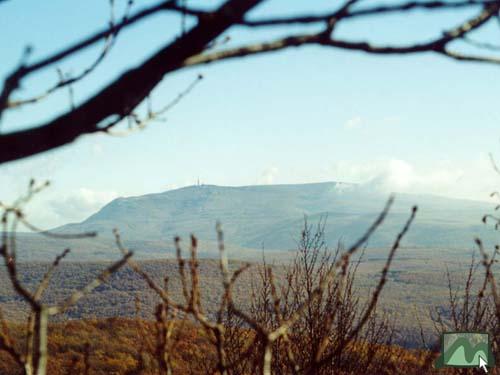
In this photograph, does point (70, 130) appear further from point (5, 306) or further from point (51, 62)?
point (5, 306)

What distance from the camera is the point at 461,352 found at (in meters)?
4.08

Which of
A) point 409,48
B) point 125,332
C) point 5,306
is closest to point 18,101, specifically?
point 409,48

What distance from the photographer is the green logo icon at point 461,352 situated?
12.3ft

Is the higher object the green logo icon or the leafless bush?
the leafless bush

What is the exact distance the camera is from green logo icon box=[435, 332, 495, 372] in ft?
12.3

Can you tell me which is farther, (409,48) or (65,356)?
(65,356)

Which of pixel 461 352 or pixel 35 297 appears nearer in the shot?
pixel 35 297

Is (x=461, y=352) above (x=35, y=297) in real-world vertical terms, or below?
below

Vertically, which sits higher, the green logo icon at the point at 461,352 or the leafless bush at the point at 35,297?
the leafless bush at the point at 35,297

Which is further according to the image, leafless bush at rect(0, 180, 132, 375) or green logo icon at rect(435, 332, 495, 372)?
green logo icon at rect(435, 332, 495, 372)

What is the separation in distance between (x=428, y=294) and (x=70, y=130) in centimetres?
7550

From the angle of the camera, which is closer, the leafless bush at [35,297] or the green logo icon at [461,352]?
the leafless bush at [35,297]

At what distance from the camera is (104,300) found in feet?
194

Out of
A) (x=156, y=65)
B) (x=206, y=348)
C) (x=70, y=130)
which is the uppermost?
(x=156, y=65)
